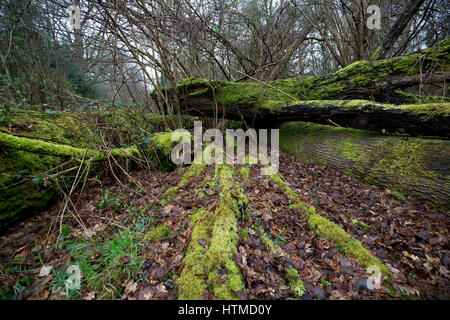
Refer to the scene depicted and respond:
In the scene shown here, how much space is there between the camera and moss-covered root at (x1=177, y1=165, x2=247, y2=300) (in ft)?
5.01

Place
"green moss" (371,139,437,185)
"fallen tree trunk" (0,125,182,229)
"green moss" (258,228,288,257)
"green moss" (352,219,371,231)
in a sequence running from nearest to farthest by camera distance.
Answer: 1. "green moss" (258,228,288,257)
2. "fallen tree trunk" (0,125,182,229)
3. "green moss" (352,219,371,231)
4. "green moss" (371,139,437,185)

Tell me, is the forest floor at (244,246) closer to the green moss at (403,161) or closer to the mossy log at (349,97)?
the green moss at (403,161)

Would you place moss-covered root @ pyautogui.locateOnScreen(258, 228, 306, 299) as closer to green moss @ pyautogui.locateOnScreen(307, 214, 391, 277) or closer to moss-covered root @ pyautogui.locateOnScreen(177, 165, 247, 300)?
moss-covered root @ pyautogui.locateOnScreen(177, 165, 247, 300)

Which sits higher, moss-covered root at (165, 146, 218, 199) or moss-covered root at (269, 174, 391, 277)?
moss-covered root at (165, 146, 218, 199)

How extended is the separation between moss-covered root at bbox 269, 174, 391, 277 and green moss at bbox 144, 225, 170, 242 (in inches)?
69.8

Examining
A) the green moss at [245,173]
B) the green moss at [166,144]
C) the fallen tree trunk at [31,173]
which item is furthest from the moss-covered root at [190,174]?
the fallen tree trunk at [31,173]

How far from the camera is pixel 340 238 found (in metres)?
2.09

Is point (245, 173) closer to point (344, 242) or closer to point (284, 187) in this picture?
point (284, 187)

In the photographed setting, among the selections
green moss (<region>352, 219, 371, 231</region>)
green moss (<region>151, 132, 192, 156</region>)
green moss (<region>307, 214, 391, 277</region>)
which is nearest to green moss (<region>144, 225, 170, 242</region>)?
green moss (<region>307, 214, 391, 277</region>)

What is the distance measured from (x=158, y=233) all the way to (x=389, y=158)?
13.4ft

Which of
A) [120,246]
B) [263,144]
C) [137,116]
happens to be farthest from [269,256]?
[137,116]

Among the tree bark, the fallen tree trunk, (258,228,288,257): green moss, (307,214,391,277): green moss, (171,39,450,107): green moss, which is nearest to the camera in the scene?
(307,214,391,277): green moss

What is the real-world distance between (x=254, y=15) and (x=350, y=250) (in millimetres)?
7984
